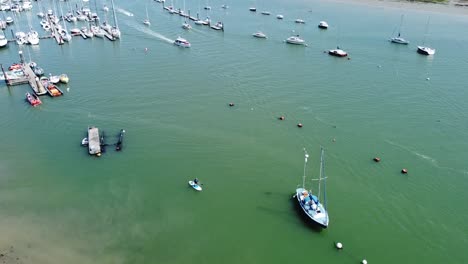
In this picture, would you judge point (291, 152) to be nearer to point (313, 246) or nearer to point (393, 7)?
point (313, 246)

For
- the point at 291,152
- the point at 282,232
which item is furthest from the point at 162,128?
the point at 282,232

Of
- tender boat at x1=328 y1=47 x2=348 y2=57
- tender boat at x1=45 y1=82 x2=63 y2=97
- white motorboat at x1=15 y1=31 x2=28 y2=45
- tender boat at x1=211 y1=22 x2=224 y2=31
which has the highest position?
tender boat at x1=211 y1=22 x2=224 y2=31

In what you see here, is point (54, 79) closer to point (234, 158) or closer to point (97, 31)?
point (97, 31)

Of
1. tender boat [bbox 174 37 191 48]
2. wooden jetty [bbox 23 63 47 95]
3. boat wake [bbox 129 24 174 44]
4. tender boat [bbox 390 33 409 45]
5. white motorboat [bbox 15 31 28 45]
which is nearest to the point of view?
wooden jetty [bbox 23 63 47 95]

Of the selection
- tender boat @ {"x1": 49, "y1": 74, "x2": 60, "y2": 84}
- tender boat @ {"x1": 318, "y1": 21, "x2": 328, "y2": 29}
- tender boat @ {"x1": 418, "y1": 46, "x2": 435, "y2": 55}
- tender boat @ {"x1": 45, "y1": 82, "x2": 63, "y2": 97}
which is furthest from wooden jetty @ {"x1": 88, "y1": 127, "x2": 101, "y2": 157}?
tender boat @ {"x1": 318, "y1": 21, "x2": 328, "y2": 29}

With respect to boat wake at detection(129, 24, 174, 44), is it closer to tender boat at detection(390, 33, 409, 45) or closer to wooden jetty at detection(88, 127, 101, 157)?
wooden jetty at detection(88, 127, 101, 157)

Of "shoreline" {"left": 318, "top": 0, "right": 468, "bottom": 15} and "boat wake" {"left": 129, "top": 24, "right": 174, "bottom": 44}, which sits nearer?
"boat wake" {"left": 129, "top": 24, "right": 174, "bottom": 44}

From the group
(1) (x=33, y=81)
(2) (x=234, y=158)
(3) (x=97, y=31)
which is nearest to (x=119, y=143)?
(2) (x=234, y=158)
